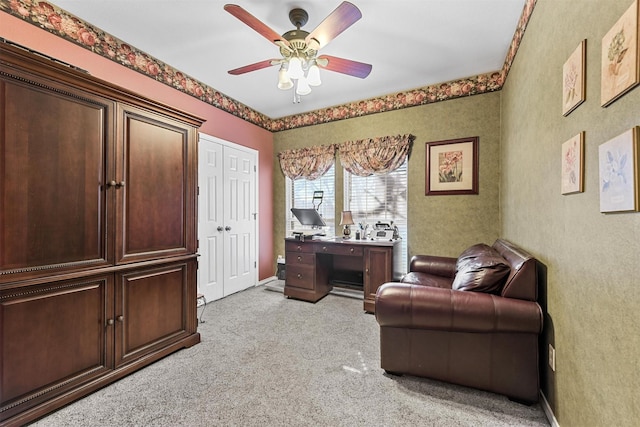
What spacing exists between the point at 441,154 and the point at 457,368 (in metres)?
2.61

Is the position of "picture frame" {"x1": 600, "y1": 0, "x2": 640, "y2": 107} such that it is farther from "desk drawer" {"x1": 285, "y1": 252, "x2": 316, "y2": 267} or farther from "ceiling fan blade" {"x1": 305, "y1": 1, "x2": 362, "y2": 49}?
"desk drawer" {"x1": 285, "y1": 252, "x2": 316, "y2": 267}

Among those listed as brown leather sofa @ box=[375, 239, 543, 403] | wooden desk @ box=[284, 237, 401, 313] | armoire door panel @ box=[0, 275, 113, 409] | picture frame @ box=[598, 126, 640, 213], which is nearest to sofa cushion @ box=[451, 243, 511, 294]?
brown leather sofa @ box=[375, 239, 543, 403]

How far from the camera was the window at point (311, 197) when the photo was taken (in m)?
4.35

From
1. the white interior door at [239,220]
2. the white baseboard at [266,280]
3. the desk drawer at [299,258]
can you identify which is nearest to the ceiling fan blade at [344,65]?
the white interior door at [239,220]

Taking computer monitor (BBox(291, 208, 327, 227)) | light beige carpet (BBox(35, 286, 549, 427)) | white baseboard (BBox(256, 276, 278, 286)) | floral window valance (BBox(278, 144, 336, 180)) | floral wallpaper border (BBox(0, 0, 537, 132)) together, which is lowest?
light beige carpet (BBox(35, 286, 549, 427))

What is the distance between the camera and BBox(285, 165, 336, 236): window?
4348mm

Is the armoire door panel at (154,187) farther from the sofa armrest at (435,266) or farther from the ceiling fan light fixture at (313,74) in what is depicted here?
the sofa armrest at (435,266)

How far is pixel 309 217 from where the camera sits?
397 cm

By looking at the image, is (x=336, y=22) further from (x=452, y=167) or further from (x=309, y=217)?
(x=309, y=217)

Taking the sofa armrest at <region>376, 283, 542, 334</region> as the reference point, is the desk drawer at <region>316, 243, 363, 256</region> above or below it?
above

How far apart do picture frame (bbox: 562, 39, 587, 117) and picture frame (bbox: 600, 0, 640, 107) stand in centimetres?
18

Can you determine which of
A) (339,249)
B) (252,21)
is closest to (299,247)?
(339,249)

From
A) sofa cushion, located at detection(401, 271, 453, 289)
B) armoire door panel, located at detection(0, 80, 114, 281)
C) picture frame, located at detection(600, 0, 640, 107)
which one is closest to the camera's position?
Result: picture frame, located at detection(600, 0, 640, 107)

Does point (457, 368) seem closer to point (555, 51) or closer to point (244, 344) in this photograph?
point (244, 344)
